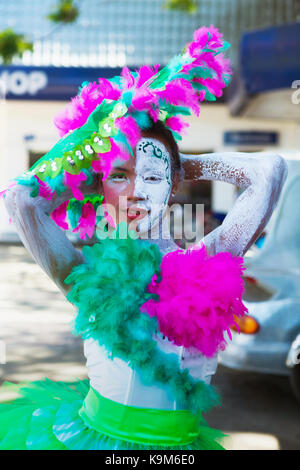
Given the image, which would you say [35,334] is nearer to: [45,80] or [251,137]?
[45,80]

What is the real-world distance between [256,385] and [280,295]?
94cm

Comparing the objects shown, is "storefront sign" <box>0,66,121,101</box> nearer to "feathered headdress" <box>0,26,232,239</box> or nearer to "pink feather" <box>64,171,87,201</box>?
"feathered headdress" <box>0,26,232,239</box>

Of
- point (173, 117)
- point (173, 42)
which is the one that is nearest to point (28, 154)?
point (173, 42)

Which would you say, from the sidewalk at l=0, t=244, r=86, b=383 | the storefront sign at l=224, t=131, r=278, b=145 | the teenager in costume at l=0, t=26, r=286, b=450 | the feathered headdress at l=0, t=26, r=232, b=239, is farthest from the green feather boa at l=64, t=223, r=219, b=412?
the storefront sign at l=224, t=131, r=278, b=145

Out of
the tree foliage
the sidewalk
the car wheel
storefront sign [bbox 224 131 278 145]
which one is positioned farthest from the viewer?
storefront sign [bbox 224 131 278 145]

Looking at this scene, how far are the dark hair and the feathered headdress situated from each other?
0.03m

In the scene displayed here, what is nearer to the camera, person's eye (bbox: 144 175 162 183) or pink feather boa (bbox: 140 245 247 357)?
pink feather boa (bbox: 140 245 247 357)

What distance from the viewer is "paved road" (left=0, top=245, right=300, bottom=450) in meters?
3.76

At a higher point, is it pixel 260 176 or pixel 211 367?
pixel 260 176

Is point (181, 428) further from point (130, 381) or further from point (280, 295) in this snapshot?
point (280, 295)

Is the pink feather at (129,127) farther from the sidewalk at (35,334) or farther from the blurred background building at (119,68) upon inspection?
the blurred background building at (119,68)

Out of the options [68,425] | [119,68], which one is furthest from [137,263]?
[119,68]

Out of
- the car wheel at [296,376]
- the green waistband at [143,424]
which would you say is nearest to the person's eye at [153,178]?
the green waistband at [143,424]

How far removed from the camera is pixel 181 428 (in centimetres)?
166
